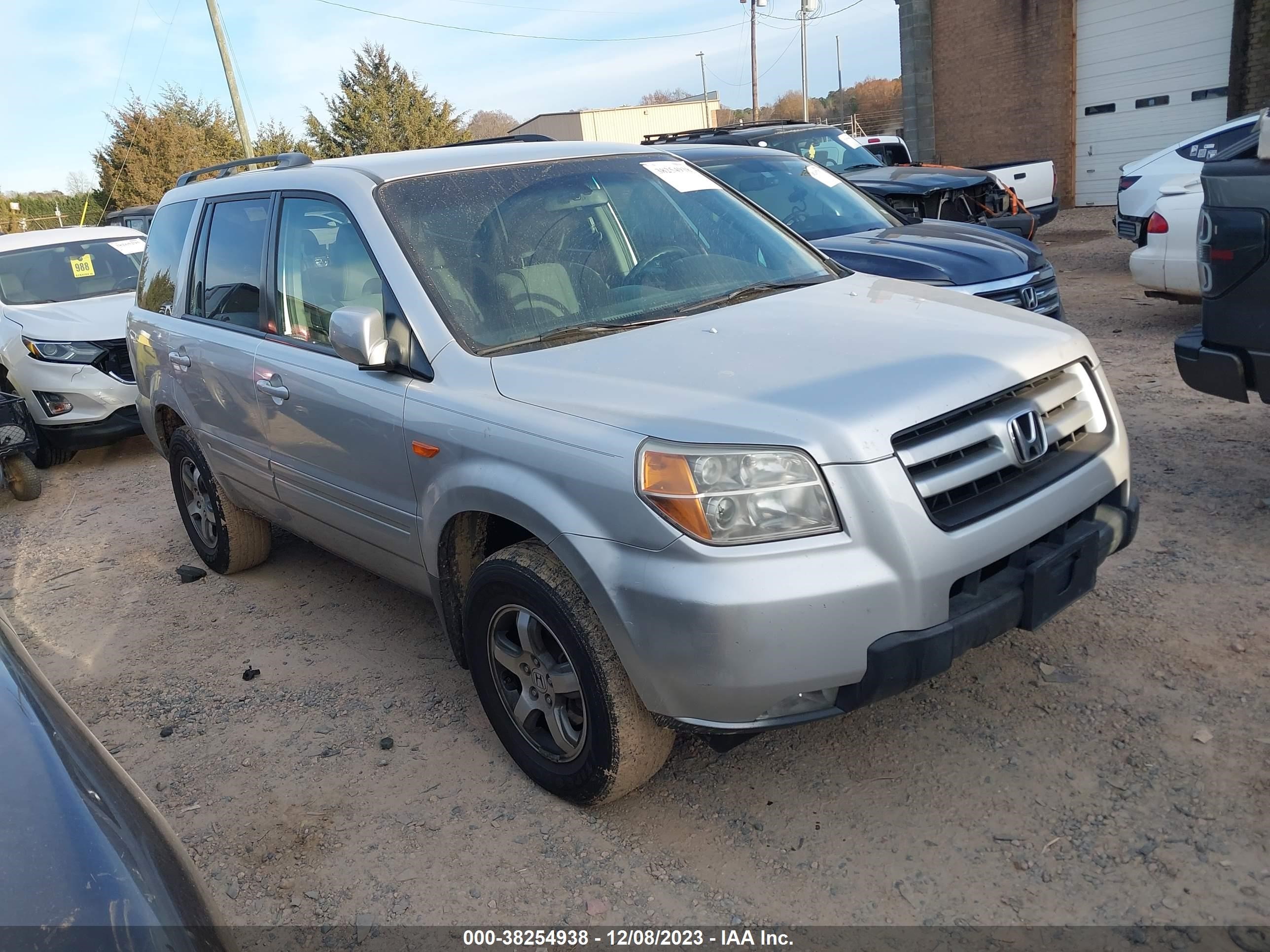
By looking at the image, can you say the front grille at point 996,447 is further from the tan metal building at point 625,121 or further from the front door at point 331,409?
the tan metal building at point 625,121

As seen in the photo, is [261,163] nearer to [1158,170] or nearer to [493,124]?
[1158,170]

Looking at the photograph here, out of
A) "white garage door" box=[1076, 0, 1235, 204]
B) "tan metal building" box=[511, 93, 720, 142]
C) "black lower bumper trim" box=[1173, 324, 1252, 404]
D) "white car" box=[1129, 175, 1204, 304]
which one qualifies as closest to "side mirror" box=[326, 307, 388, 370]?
"black lower bumper trim" box=[1173, 324, 1252, 404]

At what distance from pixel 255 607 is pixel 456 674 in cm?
149

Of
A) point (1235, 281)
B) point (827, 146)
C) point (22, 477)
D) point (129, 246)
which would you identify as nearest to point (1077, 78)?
point (827, 146)

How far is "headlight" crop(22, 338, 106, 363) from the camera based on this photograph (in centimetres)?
808

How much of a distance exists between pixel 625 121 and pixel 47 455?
5096 cm

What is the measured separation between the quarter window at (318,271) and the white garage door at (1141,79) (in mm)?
15002

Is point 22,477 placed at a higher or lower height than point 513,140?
lower

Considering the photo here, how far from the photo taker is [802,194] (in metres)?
7.14

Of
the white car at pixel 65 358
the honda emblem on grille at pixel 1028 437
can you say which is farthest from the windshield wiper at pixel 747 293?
the white car at pixel 65 358

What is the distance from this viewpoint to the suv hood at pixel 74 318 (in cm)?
819

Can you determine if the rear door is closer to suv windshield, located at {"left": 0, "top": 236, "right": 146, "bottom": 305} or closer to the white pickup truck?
suv windshield, located at {"left": 0, "top": 236, "right": 146, "bottom": 305}

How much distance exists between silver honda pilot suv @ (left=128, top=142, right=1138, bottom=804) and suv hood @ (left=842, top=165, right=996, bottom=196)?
5584 mm

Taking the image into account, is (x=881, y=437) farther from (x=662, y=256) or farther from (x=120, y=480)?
(x=120, y=480)
